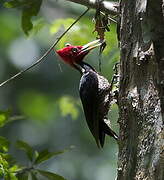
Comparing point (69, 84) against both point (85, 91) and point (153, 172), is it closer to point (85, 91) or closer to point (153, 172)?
point (85, 91)

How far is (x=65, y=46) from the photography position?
611 centimetres

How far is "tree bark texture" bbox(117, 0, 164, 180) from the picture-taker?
382 cm

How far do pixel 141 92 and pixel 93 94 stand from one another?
1.59 metres

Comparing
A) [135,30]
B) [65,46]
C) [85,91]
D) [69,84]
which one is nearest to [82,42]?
[65,46]

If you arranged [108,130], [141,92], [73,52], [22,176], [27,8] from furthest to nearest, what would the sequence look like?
[73,52] < [108,130] < [27,8] < [22,176] < [141,92]

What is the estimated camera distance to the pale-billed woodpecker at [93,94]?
546cm

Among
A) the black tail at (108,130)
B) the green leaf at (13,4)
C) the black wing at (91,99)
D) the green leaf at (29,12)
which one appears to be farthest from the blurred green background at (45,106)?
the green leaf at (13,4)

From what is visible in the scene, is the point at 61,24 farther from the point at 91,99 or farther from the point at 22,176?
the point at 22,176

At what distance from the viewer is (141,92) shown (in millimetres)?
4156

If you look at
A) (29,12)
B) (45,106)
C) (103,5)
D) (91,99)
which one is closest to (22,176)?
(91,99)

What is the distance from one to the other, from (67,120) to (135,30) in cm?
816

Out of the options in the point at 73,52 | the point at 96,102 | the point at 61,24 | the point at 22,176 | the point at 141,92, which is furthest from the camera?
the point at 73,52

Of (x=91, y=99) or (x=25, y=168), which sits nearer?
(x=25, y=168)

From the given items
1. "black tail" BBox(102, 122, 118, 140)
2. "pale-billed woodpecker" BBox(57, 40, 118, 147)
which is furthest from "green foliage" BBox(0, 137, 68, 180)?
"black tail" BBox(102, 122, 118, 140)
